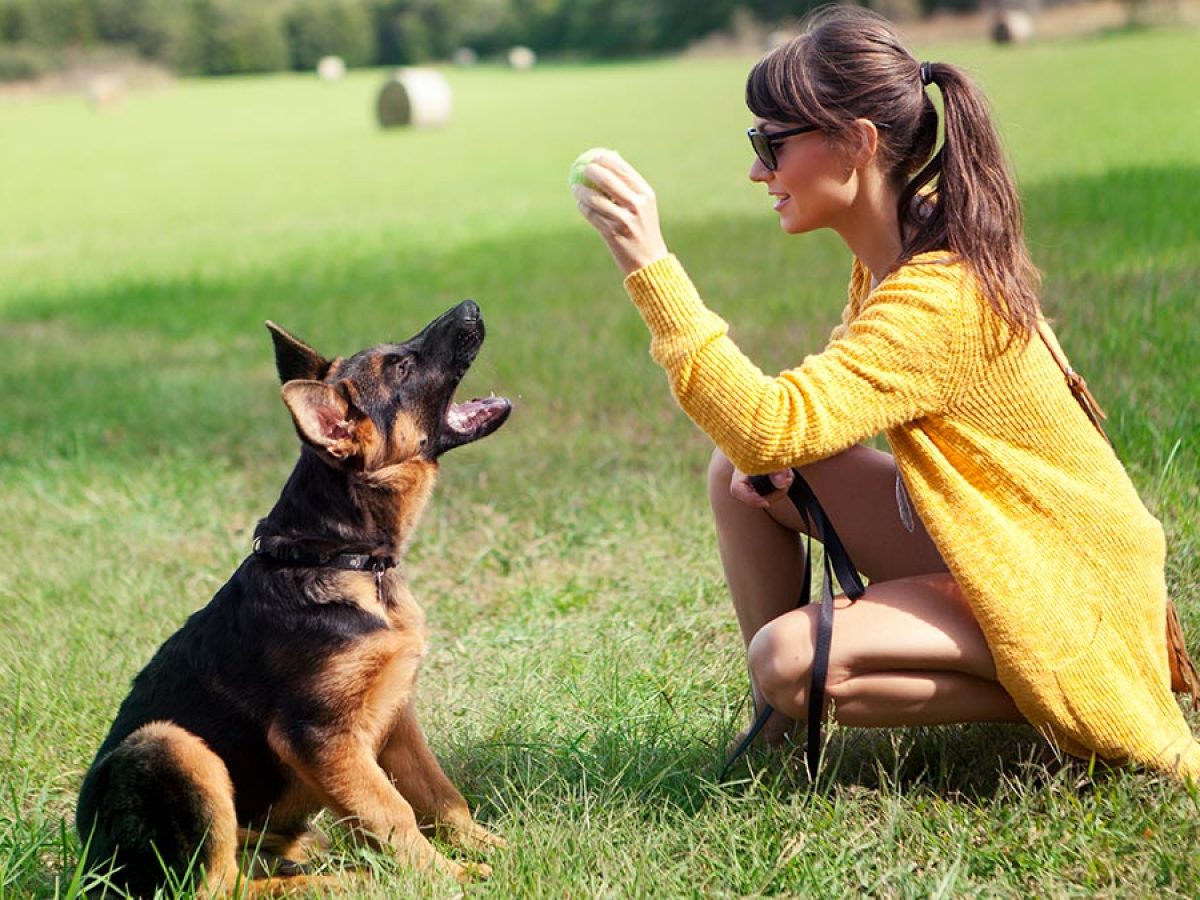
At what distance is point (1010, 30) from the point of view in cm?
4528

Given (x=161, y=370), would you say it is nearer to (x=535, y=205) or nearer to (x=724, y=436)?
(x=724, y=436)

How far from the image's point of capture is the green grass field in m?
2.99

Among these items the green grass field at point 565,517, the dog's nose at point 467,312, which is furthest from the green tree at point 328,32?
the dog's nose at point 467,312

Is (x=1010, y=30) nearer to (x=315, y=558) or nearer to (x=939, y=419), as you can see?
(x=939, y=419)

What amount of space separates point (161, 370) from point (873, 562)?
6.69 metres

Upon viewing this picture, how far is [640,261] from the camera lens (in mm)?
2926

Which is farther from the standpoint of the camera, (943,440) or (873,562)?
(873,562)

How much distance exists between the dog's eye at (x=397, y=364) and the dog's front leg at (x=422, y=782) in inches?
33.0

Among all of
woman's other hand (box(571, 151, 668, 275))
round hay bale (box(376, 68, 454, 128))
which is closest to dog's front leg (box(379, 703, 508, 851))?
woman's other hand (box(571, 151, 668, 275))

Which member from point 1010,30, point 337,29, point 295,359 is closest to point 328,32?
point 337,29

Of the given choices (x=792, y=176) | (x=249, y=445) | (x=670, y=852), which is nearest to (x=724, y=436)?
(x=792, y=176)

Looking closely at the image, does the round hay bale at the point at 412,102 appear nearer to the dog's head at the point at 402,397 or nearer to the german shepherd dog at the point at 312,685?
the dog's head at the point at 402,397

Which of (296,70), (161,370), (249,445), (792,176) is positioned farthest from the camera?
(296,70)

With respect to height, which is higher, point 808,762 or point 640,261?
point 640,261
